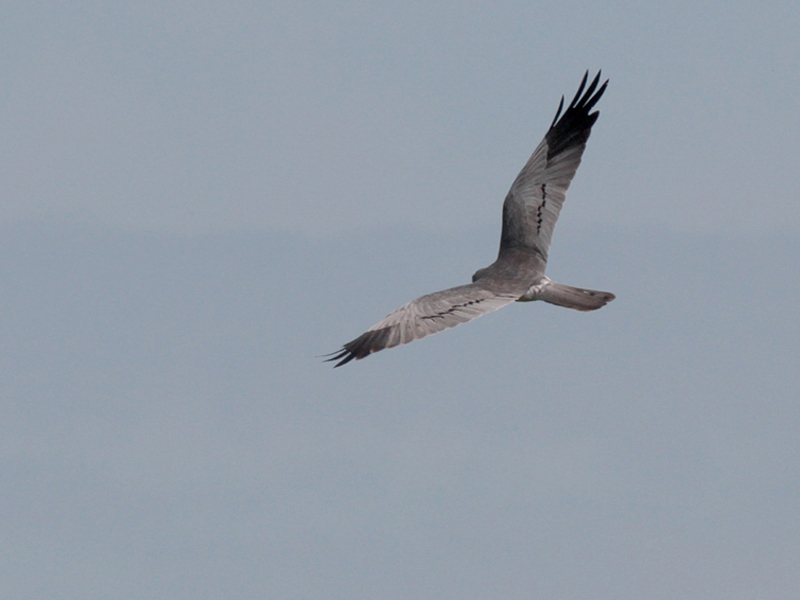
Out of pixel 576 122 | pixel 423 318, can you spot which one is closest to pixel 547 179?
pixel 576 122

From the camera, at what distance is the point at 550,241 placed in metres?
18.2

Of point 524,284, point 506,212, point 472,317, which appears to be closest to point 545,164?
point 506,212

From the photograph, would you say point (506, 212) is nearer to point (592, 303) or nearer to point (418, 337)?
point (592, 303)

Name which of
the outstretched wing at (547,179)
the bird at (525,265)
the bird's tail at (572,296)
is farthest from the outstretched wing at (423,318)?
the outstretched wing at (547,179)

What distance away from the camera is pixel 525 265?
17.7 meters

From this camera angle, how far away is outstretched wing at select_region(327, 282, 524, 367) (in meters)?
14.9

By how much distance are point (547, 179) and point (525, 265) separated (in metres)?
1.92

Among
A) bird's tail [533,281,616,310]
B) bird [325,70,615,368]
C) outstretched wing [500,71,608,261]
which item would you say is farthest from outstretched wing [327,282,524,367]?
outstretched wing [500,71,608,261]

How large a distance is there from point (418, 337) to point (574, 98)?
679cm

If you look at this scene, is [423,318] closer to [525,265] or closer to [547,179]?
[525,265]

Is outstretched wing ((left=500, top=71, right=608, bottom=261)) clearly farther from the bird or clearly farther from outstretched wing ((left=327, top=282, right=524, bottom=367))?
outstretched wing ((left=327, top=282, right=524, bottom=367))

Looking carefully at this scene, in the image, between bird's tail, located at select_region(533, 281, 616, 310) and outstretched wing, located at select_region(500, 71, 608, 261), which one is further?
outstretched wing, located at select_region(500, 71, 608, 261)

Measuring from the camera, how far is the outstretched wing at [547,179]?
18297 mm

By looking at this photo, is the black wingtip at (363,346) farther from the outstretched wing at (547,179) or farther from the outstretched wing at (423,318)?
the outstretched wing at (547,179)
